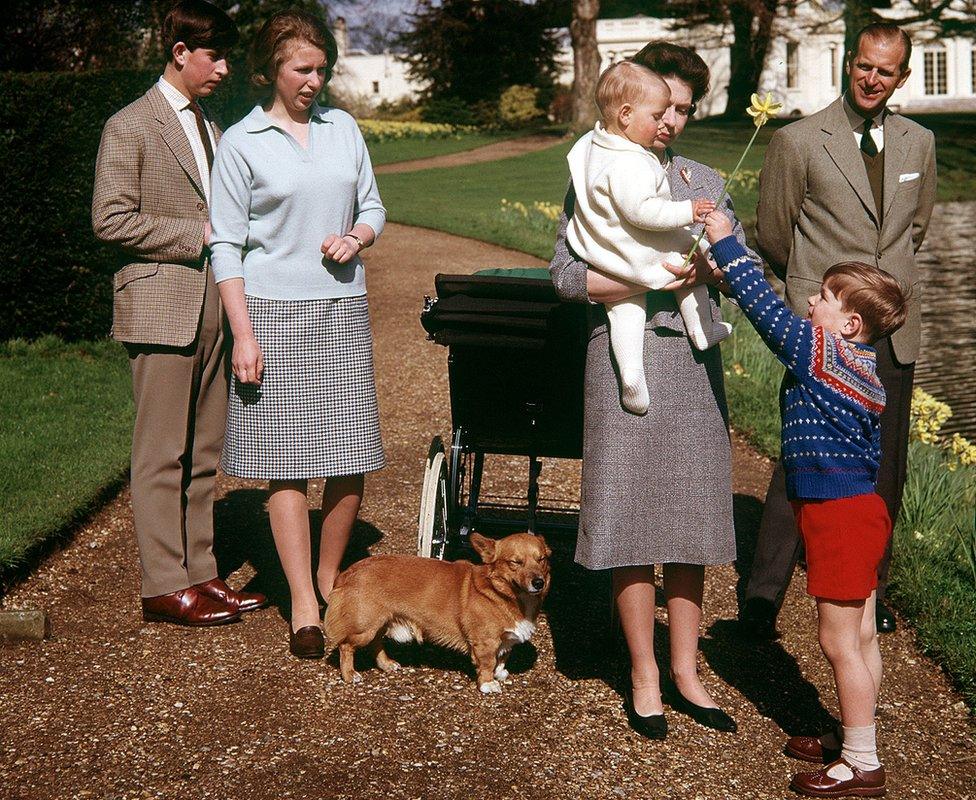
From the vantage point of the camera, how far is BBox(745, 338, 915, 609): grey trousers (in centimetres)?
473

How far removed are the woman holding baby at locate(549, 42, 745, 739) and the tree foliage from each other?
47.3m

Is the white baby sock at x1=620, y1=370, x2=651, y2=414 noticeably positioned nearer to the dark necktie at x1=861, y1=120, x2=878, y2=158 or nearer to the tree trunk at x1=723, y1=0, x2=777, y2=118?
the dark necktie at x1=861, y1=120, x2=878, y2=158

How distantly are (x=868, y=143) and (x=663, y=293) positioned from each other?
4.55ft

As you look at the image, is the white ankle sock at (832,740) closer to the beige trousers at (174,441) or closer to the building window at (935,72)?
the beige trousers at (174,441)

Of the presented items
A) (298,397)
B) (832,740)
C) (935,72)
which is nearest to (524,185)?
(298,397)

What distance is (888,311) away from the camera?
3480mm

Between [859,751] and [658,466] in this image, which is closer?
[859,751]

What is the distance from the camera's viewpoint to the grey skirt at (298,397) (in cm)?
444

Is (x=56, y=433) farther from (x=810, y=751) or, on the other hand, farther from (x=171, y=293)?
(x=810, y=751)

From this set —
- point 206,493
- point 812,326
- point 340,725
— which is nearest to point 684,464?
point 812,326

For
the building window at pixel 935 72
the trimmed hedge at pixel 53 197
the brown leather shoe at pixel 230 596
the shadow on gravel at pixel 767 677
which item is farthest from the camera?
the building window at pixel 935 72

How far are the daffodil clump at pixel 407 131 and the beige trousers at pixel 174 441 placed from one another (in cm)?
3667

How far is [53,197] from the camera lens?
31.6 feet

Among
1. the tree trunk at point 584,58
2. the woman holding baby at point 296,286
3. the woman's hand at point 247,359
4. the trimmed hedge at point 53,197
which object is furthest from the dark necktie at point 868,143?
the tree trunk at point 584,58
